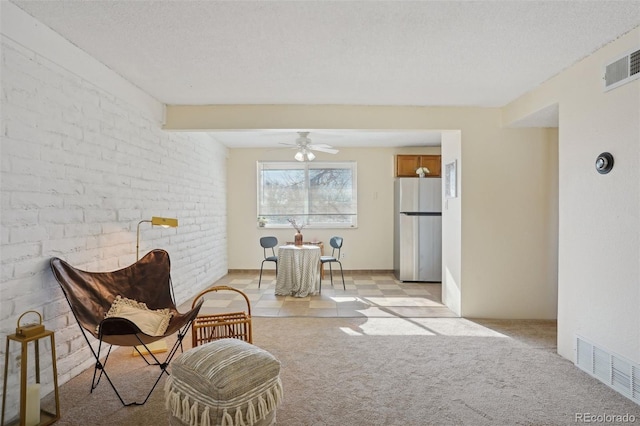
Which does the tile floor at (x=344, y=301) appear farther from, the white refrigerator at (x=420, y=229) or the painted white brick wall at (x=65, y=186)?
the painted white brick wall at (x=65, y=186)

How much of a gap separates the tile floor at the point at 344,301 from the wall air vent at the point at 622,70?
2.75m

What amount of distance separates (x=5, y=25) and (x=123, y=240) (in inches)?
71.9

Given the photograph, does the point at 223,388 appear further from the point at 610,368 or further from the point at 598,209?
the point at 598,209

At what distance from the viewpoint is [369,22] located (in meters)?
2.30

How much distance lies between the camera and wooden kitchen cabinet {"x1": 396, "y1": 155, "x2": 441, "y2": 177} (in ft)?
21.5

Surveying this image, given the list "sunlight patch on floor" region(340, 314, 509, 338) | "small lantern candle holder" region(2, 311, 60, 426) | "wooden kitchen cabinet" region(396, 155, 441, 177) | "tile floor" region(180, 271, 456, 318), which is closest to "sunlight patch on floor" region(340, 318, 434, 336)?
"sunlight patch on floor" region(340, 314, 509, 338)

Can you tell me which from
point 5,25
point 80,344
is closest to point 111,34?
point 5,25

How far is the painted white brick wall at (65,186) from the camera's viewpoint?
2.15 metres

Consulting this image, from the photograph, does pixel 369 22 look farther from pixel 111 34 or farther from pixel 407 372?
pixel 407 372

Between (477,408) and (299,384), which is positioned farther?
(299,384)

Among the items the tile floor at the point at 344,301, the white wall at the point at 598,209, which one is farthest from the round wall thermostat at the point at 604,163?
the tile floor at the point at 344,301

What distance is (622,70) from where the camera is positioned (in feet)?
8.10

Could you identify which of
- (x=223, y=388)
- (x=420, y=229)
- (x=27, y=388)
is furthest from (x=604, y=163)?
(x=27, y=388)

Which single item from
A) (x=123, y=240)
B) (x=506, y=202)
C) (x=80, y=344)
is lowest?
(x=80, y=344)
